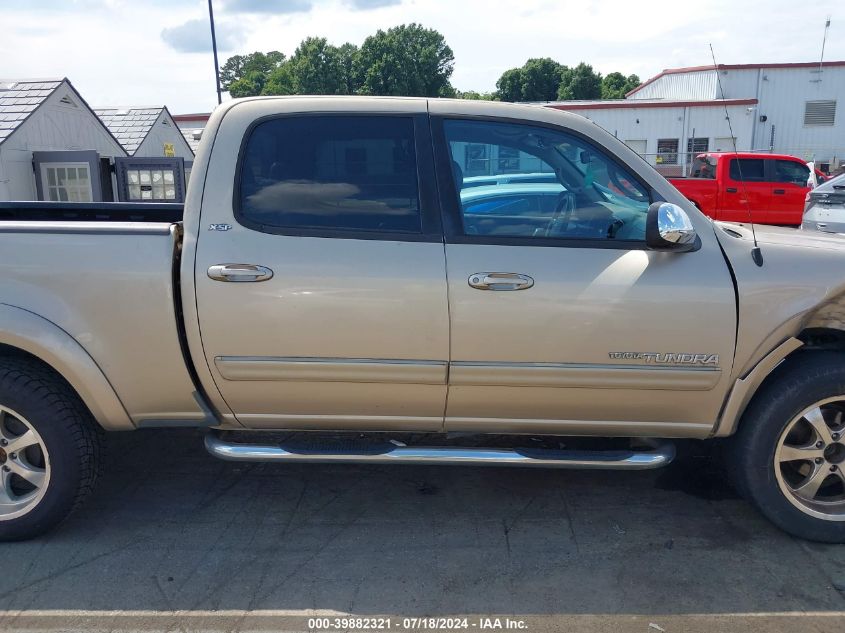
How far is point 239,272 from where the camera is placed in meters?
2.92

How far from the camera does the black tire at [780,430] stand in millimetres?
2996

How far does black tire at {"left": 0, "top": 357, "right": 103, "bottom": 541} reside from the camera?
118 inches

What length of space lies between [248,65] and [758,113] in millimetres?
84268

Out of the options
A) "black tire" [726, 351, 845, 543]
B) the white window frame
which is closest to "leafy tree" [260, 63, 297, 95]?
the white window frame

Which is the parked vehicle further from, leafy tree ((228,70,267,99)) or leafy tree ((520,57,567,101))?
leafy tree ((228,70,267,99))

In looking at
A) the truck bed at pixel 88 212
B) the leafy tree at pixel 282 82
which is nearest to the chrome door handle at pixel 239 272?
the truck bed at pixel 88 212

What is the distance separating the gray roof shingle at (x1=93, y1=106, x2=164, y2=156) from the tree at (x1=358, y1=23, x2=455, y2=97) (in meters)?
39.4

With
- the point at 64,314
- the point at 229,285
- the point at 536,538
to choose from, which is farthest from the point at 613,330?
the point at 64,314

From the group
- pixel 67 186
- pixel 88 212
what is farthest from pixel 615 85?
pixel 88 212

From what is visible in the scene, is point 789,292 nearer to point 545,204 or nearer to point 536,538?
point 545,204

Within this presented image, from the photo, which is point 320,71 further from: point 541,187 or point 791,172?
point 541,187

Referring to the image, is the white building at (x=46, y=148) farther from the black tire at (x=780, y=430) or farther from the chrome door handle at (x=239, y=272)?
the black tire at (x=780, y=430)

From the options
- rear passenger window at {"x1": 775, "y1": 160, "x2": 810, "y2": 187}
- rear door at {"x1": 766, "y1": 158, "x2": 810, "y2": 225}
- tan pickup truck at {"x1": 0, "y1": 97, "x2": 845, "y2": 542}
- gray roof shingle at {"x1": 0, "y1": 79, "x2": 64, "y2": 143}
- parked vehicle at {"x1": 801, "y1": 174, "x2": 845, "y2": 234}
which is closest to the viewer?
tan pickup truck at {"x1": 0, "y1": 97, "x2": 845, "y2": 542}

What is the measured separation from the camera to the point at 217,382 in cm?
306
